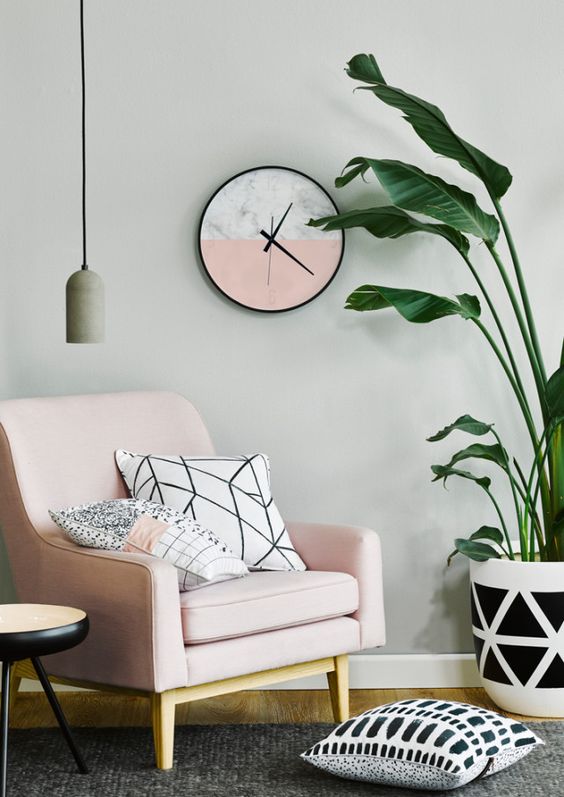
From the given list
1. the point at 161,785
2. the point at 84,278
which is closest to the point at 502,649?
the point at 161,785

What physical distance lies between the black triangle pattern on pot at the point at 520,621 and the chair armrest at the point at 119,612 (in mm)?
1002

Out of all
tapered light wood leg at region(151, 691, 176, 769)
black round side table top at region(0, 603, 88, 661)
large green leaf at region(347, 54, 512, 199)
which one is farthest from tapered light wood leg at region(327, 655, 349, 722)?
large green leaf at region(347, 54, 512, 199)

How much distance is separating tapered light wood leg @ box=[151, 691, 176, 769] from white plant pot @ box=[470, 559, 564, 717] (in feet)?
3.31

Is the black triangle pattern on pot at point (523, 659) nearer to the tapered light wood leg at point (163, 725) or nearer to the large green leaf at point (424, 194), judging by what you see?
the tapered light wood leg at point (163, 725)

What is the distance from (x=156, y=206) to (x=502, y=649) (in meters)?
1.81

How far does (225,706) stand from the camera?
10.2 ft

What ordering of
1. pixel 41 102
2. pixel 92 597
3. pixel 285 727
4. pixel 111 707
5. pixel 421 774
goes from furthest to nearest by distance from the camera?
1. pixel 41 102
2. pixel 111 707
3. pixel 285 727
4. pixel 92 597
5. pixel 421 774

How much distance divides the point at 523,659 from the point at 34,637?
144 cm

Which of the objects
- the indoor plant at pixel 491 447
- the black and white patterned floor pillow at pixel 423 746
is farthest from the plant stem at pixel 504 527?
the black and white patterned floor pillow at pixel 423 746

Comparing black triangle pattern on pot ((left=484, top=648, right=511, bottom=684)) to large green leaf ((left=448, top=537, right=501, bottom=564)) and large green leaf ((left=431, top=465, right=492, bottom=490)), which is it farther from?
large green leaf ((left=431, top=465, right=492, bottom=490))

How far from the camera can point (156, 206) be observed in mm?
3371

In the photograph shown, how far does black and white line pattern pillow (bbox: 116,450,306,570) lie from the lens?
9.46 feet

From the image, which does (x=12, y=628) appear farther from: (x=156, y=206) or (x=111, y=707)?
(x=156, y=206)

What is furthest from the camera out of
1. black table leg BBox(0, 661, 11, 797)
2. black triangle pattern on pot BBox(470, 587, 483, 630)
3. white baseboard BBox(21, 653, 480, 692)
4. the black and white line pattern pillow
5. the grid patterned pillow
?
white baseboard BBox(21, 653, 480, 692)
